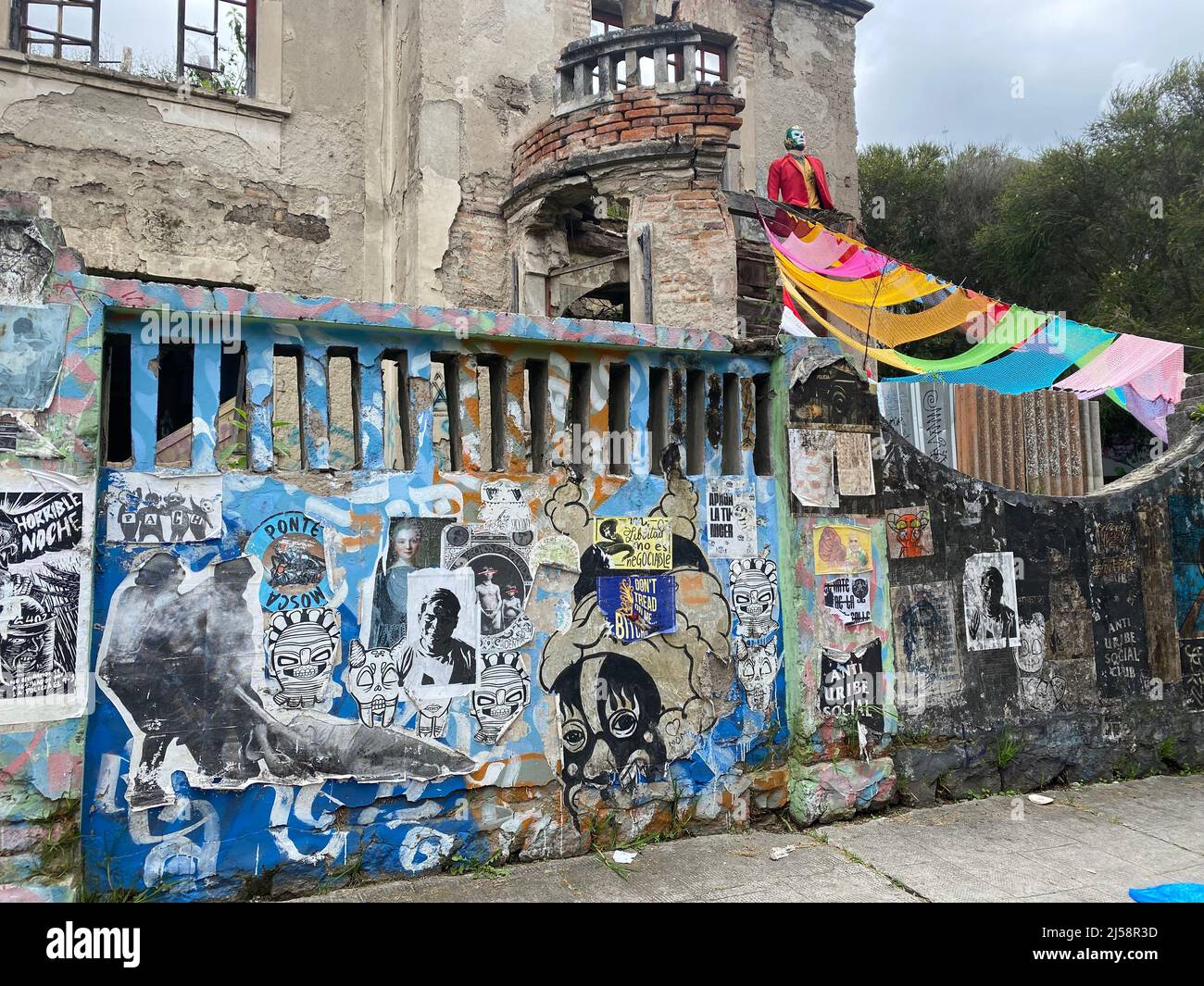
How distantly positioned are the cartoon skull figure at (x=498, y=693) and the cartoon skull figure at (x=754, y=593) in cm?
127

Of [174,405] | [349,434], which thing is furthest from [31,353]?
[174,405]

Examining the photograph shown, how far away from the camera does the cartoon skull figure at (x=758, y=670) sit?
508cm

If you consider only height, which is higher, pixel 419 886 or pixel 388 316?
pixel 388 316

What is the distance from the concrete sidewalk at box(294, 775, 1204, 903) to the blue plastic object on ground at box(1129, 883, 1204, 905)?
83 millimetres

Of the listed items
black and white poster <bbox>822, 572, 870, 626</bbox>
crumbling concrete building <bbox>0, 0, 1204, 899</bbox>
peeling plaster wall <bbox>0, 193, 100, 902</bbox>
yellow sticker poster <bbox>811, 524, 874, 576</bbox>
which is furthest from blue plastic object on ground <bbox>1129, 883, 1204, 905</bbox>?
peeling plaster wall <bbox>0, 193, 100, 902</bbox>

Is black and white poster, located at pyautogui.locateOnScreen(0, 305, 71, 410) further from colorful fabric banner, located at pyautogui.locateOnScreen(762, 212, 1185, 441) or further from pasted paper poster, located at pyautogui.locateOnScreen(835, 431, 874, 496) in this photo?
colorful fabric banner, located at pyautogui.locateOnScreen(762, 212, 1185, 441)

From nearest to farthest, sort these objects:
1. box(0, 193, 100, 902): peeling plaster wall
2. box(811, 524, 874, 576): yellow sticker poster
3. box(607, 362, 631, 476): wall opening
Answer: box(0, 193, 100, 902): peeling plaster wall, box(607, 362, 631, 476): wall opening, box(811, 524, 874, 576): yellow sticker poster

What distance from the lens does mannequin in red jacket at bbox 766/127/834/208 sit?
10.9m

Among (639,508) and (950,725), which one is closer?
(639,508)

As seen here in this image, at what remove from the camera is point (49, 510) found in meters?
3.73

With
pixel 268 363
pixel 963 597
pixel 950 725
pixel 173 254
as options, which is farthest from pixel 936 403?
pixel 173 254

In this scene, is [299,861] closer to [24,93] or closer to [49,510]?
[49,510]

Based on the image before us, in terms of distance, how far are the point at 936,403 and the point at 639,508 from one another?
3.83m

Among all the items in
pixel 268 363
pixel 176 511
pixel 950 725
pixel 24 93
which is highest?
pixel 24 93
